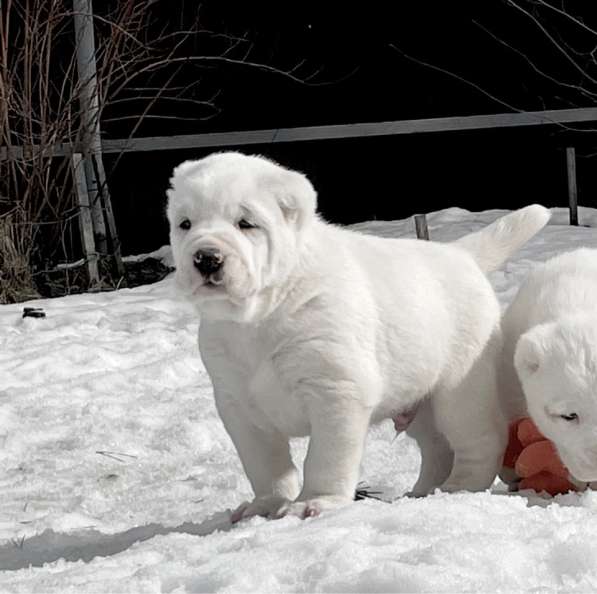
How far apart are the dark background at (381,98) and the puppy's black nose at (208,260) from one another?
725cm

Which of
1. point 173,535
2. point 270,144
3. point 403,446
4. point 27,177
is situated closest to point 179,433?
point 403,446

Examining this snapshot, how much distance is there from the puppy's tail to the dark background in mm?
5960

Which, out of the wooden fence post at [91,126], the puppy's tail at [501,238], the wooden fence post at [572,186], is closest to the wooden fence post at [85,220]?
the wooden fence post at [91,126]

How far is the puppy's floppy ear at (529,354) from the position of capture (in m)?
3.43

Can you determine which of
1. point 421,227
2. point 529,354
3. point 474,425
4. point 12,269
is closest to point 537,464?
point 474,425

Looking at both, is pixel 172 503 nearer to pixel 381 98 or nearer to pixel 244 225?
pixel 244 225

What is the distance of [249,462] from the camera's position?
3500 mm

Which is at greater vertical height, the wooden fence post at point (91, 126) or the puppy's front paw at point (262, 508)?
the wooden fence post at point (91, 126)

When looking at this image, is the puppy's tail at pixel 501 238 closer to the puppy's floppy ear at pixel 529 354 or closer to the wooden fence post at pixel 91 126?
the puppy's floppy ear at pixel 529 354

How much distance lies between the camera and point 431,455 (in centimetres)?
391

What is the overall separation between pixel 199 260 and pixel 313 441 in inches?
24.5

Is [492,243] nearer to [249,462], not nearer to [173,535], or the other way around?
[249,462]

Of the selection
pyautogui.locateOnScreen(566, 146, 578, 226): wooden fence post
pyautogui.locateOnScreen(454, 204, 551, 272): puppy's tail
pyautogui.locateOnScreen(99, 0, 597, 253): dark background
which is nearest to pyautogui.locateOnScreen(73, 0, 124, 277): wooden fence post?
pyautogui.locateOnScreen(99, 0, 597, 253): dark background

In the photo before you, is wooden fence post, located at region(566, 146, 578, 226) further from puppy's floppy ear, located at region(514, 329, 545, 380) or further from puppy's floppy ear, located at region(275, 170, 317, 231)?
puppy's floppy ear, located at region(275, 170, 317, 231)
